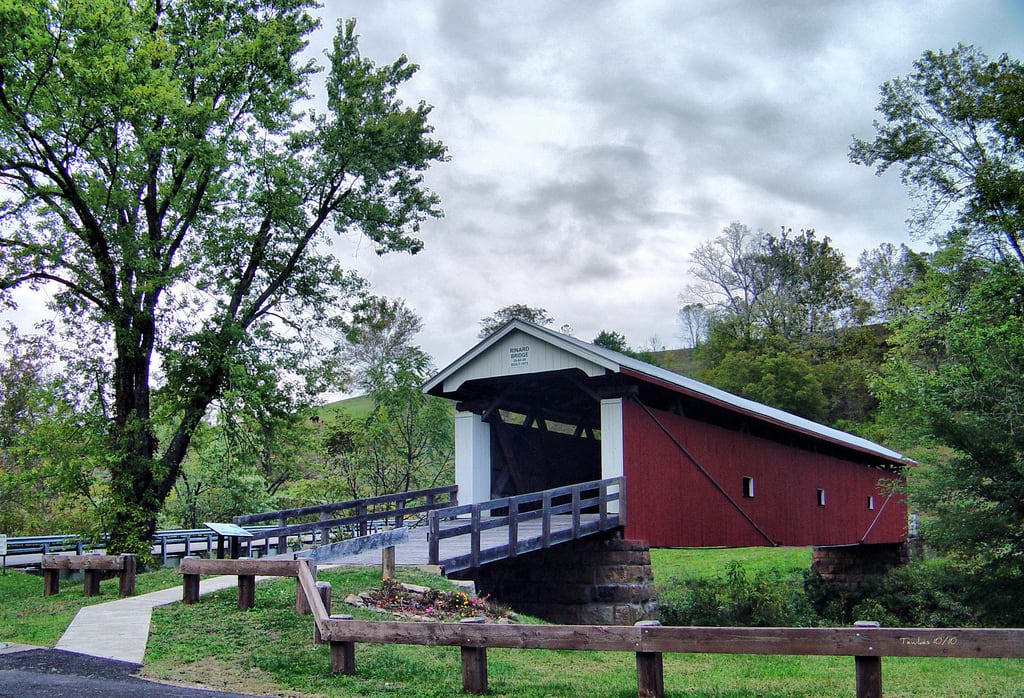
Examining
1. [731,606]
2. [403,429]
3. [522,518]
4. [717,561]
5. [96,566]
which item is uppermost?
[403,429]

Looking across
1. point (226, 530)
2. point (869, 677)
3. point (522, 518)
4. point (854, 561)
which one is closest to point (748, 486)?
point (522, 518)

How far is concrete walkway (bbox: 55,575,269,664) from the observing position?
848cm

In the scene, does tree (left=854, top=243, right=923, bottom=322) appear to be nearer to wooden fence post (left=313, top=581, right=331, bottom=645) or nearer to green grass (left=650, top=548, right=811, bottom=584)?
green grass (left=650, top=548, right=811, bottom=584)

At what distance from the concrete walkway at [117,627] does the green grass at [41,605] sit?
20 cm

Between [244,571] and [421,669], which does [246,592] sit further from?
[421,669]

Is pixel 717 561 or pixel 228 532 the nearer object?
pixel 228 532

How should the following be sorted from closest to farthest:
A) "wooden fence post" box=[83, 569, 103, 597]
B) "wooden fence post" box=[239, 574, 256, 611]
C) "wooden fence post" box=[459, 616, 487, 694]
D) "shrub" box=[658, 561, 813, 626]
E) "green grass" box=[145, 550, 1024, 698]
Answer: "wooden fence post" box=[459, 616, 487, 694]
"green grass" box=[145, 550, 1024, 698]
"wooden fence post" box=[239, 574, 256, 611]
"wooden fence post" box=[83, 569, 103, 597]
"shrub" box=[658, 561, 813, 626]

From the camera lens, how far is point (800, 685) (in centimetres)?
804

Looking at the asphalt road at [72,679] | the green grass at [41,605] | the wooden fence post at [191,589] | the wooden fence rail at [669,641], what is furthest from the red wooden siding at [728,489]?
the asphalt road at [72,679]

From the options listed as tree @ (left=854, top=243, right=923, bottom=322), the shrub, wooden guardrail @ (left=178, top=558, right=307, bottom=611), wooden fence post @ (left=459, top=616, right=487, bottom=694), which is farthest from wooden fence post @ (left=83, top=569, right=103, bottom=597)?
tree @ (left=854, top=243, right=923, bottom=322)

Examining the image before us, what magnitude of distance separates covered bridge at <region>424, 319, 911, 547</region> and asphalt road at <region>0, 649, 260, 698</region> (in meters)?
9.46

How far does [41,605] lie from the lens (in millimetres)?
12219

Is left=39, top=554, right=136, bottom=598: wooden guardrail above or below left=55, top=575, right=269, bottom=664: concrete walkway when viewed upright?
above

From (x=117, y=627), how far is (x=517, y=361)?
890 cm
